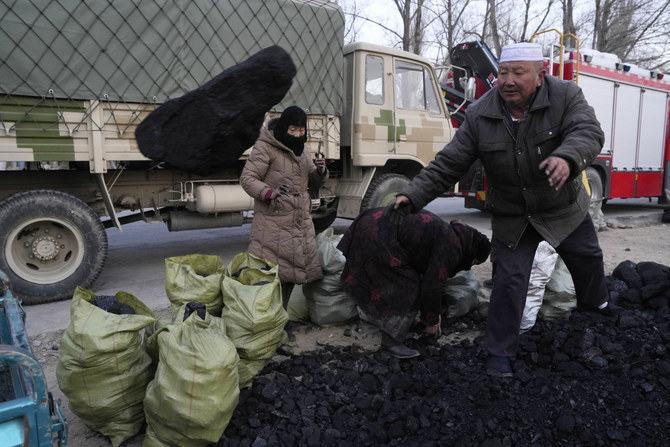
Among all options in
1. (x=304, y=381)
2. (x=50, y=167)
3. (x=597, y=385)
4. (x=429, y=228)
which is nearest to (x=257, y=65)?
(x=429, y=228)

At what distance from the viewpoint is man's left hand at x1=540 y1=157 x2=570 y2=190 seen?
2.34 metres

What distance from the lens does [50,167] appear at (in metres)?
4.50

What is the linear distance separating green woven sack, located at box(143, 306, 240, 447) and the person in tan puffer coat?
4.04 ft

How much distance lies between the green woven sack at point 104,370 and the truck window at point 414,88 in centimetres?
507

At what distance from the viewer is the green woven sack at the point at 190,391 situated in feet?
7.06

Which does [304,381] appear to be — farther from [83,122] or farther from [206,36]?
[206,36]

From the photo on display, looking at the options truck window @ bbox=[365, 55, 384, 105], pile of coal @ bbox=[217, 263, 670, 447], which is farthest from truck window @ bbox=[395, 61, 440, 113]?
pile of coal @ bbox=[217, 263, 670, 447]

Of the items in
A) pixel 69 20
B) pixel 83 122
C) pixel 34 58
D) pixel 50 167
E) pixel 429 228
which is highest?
pixel 69 20

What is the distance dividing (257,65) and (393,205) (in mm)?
1107

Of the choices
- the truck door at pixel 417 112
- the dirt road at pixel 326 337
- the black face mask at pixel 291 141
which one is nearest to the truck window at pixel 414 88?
the truck door at pixel 417 112

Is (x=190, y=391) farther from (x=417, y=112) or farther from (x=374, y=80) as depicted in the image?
(x=417, y=112)

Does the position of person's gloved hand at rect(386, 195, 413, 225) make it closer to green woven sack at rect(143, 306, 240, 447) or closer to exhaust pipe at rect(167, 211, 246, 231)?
green woven sack at rect(143, 306, 240, 447)

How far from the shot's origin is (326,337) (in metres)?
3.66

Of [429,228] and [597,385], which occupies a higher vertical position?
[429,228]
